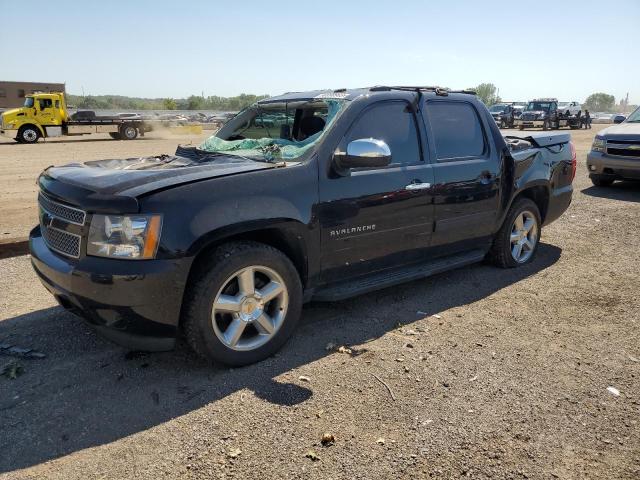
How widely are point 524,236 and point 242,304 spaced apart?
3582 millimetres

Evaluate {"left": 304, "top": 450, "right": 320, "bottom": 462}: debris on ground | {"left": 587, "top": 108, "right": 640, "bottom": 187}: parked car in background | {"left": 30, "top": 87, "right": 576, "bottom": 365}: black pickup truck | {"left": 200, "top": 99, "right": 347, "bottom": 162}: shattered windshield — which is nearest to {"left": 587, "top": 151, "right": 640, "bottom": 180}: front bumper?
{"left": 587, "top": 108, "right": 640, "bottom": 187}: parked car in background

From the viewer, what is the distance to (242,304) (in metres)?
3.32

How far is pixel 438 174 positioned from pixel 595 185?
8.31 m

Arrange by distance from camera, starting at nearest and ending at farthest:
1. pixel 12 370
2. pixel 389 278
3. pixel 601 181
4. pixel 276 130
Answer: pixel 12 370, pixel 389 278, pixel 276 130, pixel 601 181

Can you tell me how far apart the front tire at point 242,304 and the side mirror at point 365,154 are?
848 millimetres

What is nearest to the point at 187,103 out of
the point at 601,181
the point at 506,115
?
the point at 506,115

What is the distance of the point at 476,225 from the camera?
16.0ft

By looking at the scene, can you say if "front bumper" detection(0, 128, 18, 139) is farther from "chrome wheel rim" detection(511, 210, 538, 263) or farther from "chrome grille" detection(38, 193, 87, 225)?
"chrome wheel rim" detection(511, 210, 538, 263)

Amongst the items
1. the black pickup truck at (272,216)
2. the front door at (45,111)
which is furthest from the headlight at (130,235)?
the front door at (45,111)

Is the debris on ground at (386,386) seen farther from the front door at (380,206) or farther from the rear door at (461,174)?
the rear door at (461,174)

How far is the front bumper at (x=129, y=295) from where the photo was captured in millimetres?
2912

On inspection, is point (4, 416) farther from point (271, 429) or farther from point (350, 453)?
point (350, 453)

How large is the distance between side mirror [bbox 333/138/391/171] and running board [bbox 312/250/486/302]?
0.93 meters

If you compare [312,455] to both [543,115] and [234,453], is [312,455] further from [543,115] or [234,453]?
[543,115]
